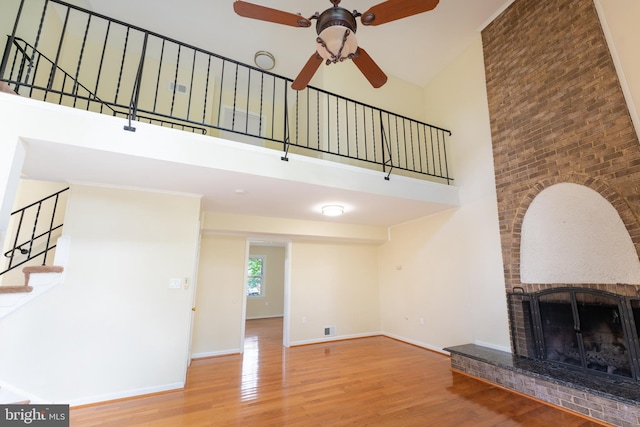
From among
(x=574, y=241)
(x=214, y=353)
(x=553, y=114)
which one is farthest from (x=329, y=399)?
(x=553, y=114)

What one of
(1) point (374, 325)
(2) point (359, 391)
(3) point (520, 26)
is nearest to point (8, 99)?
(2) point (359, 391)

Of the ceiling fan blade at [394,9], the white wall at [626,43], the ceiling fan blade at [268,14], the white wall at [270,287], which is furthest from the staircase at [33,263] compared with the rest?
the white wall at [270,287]

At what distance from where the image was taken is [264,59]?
210 inches

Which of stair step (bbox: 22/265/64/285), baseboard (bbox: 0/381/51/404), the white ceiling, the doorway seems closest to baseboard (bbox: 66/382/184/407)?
baseboard (bbox: 0/381/51/404)

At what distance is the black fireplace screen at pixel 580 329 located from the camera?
2.67m

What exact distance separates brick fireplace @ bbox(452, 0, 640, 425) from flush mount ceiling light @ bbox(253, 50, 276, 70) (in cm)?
371

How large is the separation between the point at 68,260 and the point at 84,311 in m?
0.58

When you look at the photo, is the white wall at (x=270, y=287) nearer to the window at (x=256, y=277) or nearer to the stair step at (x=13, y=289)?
the window at (x=256, y=277)

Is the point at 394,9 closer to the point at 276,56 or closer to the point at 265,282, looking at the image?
the point at 276,56

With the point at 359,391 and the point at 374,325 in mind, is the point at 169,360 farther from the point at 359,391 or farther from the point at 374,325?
the point at 374,325

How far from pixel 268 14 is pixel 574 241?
3820mm

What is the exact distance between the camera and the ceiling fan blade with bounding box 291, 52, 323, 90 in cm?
227

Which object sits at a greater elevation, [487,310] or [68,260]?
[68,260]

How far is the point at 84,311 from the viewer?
120 inches
